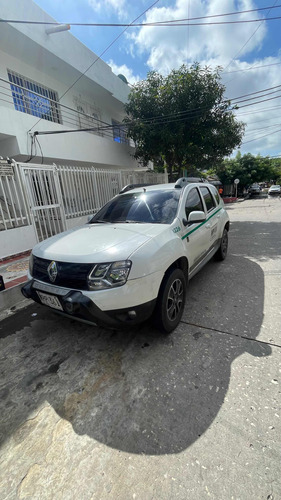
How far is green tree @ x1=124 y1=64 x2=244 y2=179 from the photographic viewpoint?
927 centimetres

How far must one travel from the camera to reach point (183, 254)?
2.71m

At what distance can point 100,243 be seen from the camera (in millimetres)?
2363

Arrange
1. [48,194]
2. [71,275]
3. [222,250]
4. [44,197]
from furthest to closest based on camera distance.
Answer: [48,194] → [44,197] → [222,250] → [71,275]

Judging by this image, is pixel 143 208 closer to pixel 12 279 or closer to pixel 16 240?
pixel 12 279

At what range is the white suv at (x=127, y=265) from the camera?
6.67ft

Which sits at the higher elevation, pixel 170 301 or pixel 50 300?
pixel 50 300

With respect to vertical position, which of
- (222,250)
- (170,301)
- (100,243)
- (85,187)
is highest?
(85,187)

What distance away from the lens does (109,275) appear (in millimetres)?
2037

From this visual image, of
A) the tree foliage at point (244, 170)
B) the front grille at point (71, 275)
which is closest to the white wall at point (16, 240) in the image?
the front grille at point (71, 275)

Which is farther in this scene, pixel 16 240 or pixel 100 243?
pixel 16 240

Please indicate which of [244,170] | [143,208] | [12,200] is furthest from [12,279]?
[244,170]

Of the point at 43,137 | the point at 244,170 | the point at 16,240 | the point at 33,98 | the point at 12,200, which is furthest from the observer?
the point at 244,170

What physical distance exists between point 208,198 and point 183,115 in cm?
693

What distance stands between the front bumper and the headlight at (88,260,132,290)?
15 cm
